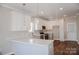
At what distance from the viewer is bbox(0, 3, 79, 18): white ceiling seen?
1380mm

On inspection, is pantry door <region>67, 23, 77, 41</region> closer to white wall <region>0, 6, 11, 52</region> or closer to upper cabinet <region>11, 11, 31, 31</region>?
upper cabinet <region>11, 11, 31, 31</region>

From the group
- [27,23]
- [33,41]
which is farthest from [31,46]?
[27,23]

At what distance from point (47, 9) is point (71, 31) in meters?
0.49

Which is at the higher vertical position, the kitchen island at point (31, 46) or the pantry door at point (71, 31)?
the pantry door at point (71, 31)

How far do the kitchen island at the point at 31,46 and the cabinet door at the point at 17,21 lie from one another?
172 millimetres

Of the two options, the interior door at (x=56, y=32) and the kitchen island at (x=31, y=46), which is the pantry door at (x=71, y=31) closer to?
the interior door at (x=56, y=32)

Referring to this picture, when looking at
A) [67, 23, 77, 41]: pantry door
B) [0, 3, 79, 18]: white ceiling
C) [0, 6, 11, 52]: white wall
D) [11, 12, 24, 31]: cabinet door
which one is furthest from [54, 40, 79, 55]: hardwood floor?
[0, 6, 11, 52]: white wall

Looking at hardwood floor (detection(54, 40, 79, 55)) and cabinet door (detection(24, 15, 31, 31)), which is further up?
cabinet door (detection(24, 15, 31, 31))

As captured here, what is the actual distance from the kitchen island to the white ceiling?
0.40 m

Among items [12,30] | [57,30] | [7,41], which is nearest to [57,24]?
[57,30]

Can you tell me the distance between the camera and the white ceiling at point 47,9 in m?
1.38

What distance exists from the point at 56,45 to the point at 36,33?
0.35 metres

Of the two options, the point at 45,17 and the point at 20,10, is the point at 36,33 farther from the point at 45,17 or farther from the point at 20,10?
the point at 20,10

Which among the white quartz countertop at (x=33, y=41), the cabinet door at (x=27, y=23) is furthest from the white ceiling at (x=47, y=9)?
the white quartz countertop at (x=33, y=41)
